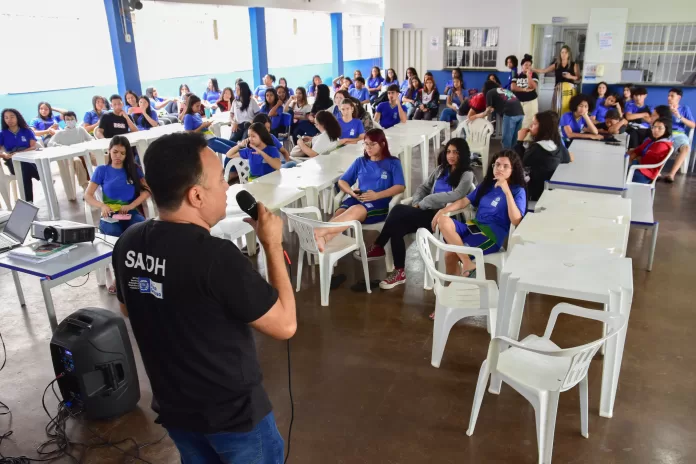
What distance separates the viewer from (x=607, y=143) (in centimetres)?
581

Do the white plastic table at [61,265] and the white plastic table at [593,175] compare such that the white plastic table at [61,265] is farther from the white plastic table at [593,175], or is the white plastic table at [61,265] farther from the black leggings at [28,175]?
the black leggings at [28,175]

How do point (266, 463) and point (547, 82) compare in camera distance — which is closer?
point (266, 463)

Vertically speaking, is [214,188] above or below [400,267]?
above

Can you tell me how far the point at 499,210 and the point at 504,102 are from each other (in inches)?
181

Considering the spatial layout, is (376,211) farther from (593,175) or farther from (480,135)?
(480,135)

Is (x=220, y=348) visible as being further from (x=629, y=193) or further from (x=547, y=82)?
(x=547, y=82)

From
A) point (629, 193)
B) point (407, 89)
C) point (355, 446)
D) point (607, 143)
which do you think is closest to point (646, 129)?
point (607, 143)

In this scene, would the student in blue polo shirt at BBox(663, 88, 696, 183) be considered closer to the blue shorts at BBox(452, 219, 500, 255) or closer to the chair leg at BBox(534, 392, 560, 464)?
the blue shorts at BBox(452, 219, 500, 255)

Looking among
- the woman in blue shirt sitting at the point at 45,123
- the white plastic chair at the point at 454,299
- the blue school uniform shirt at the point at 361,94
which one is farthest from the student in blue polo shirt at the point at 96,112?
the white plastic chair at the point at 454,299

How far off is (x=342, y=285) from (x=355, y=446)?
179cm

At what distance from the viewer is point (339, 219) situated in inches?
167

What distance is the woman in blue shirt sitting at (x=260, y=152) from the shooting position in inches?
199

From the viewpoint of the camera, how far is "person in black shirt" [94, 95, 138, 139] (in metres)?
7.04

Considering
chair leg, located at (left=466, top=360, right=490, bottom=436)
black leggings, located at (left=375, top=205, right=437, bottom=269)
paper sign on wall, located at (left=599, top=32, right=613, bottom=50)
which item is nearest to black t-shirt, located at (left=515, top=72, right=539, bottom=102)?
paper sign on wall, located at (left=599, top=32, right=613, bottom=50)
